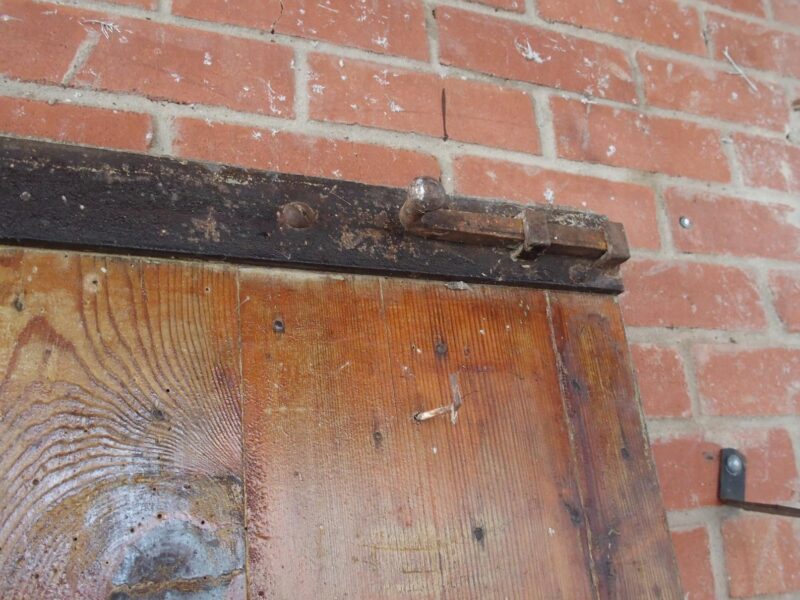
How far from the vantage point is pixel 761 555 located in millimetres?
875

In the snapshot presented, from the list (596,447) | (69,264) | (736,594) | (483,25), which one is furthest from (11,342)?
(736,594)

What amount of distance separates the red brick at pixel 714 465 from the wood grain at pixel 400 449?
217 millimetres

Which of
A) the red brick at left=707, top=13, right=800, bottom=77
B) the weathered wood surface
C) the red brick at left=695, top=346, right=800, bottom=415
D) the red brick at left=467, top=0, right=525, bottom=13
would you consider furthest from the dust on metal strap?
the red brick at left=707, top=13, right=800, bottom=77

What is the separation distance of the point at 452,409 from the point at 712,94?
69 centimetres

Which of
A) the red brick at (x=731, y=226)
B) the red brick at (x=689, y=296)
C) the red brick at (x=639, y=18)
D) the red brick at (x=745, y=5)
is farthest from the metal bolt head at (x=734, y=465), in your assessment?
the red brick at (x=745, y=5)

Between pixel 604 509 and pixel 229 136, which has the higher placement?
pixel 229 136

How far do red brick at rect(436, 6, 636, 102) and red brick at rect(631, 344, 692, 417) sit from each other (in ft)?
1.17

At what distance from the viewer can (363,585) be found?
594 mm

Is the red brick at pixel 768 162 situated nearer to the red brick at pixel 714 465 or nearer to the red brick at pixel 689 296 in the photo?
the red brick at pixel 689 296

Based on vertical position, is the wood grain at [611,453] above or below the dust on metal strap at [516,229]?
below

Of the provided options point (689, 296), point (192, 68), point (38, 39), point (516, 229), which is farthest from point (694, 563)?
point (38, 39)

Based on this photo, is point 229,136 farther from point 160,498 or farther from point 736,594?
point 736,594

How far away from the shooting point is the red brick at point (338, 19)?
0.81 m

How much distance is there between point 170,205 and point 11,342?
0.55 ft
